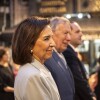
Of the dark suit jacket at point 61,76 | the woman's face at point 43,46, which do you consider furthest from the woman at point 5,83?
the woman's face at point 43,46

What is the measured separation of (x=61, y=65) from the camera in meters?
3.90

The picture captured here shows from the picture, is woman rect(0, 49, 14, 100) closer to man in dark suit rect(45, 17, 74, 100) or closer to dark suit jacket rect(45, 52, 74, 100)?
man in dark suit rect(45, 17, 74, 100)

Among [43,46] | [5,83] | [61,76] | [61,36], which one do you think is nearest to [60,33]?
[61,36]

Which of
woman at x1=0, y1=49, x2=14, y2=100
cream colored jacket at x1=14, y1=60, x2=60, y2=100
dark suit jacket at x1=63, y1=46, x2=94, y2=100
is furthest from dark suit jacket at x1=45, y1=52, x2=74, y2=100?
woman at x1=0, y1=49, x2=14, y2=100

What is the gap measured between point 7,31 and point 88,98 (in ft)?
23.2

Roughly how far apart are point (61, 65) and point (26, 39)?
3.77 feet

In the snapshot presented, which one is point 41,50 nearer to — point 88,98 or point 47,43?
point 47,43

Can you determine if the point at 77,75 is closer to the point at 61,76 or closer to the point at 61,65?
the point at 61,65

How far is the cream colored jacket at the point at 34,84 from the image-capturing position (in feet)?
8.75

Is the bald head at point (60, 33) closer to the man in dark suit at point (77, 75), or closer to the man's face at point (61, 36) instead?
the man's face at point (61, 36)

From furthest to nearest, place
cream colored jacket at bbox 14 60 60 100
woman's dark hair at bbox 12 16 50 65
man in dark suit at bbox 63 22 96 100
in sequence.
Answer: man in dark suit at bbox 63 22 96 100 < woman's dark hair at bbox 12 16 50 65 < cream colored jacket at bbox 14 60 60 100

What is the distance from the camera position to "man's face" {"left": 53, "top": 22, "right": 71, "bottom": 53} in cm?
414

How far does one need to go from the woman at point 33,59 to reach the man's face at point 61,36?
1.24 m

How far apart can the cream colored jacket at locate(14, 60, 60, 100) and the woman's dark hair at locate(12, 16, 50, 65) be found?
6cm
